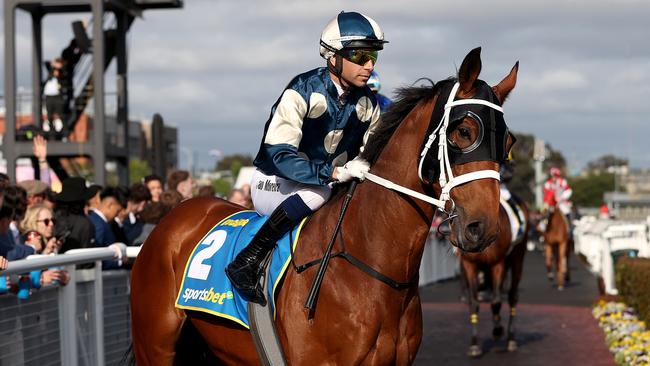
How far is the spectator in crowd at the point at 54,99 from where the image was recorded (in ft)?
59.0

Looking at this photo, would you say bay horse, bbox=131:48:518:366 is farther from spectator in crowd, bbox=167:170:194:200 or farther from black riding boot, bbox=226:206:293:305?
spectator in crowd, bbox=167:170:194:200

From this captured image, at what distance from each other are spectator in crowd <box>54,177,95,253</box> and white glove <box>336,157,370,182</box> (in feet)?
11.2

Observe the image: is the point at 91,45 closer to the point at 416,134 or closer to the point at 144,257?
the point at 144,257

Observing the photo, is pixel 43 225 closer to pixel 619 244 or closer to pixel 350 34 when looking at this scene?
pixel 350 34

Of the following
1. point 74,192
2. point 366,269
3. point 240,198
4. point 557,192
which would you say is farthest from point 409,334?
point 557,192

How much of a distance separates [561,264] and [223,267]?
618 inches

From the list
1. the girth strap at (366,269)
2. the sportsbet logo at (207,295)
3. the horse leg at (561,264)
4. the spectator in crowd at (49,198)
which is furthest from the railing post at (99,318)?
the horse leg at (561,264)

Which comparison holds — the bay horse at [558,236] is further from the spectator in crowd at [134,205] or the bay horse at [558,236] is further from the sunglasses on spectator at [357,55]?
the sunglasses on spectator at [357,55]

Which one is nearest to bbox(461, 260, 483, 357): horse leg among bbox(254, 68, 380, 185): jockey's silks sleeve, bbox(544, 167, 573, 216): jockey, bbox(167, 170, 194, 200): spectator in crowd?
bbox(167, 170, 194, 200): spectator in crowd

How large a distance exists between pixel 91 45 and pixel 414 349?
15.1 m

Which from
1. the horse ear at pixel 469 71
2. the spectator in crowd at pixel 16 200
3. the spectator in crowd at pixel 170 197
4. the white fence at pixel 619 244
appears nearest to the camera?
the horse ear at pixel 469 71

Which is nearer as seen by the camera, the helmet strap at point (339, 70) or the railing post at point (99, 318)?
the helmet strap at point (339, 70)

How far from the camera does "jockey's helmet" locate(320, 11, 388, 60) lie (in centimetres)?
475

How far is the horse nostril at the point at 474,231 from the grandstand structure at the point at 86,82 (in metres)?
13.7
